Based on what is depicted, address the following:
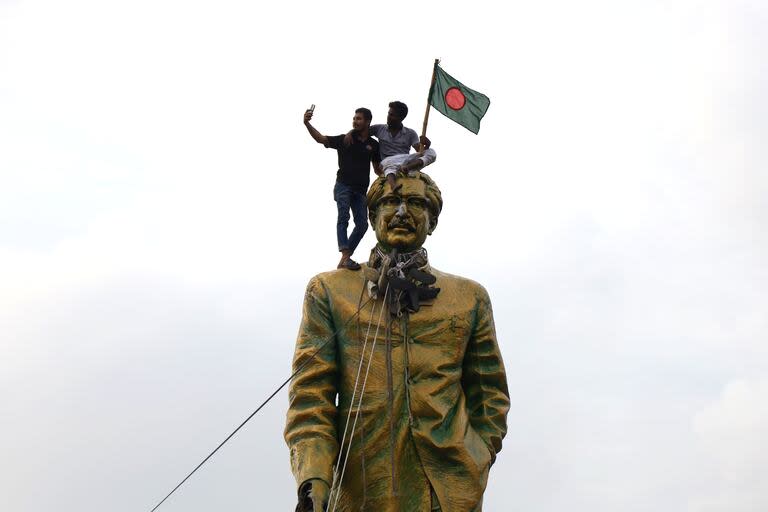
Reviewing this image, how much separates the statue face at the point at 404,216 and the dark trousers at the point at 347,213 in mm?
561

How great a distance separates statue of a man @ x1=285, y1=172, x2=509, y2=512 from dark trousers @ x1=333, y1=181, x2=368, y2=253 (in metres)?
0.45

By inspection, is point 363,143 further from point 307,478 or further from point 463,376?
point 307,478

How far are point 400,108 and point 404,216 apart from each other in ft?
3.43

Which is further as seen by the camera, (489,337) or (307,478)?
(489,337)

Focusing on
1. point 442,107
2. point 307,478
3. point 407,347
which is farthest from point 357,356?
point 442,107

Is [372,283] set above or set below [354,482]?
above

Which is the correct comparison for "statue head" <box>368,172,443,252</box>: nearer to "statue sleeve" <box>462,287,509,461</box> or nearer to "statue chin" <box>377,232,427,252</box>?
"statue chin" <box>377,232,427,252</box>

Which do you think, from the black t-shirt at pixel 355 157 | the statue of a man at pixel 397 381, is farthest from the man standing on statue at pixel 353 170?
the statue of a man at pixel 397 381

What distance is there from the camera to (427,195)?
14.3 meters

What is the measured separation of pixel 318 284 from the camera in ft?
47.0

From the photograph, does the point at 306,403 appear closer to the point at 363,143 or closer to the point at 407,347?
the point at 407,347

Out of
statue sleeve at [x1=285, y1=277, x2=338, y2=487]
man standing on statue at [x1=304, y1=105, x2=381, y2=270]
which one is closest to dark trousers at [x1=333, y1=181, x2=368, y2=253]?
man standing on statue at [x1=304, y1=105, x2=381, y2=270]

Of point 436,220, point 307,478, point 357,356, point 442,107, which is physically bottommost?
point 307,478

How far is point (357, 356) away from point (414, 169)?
66.8 inches
